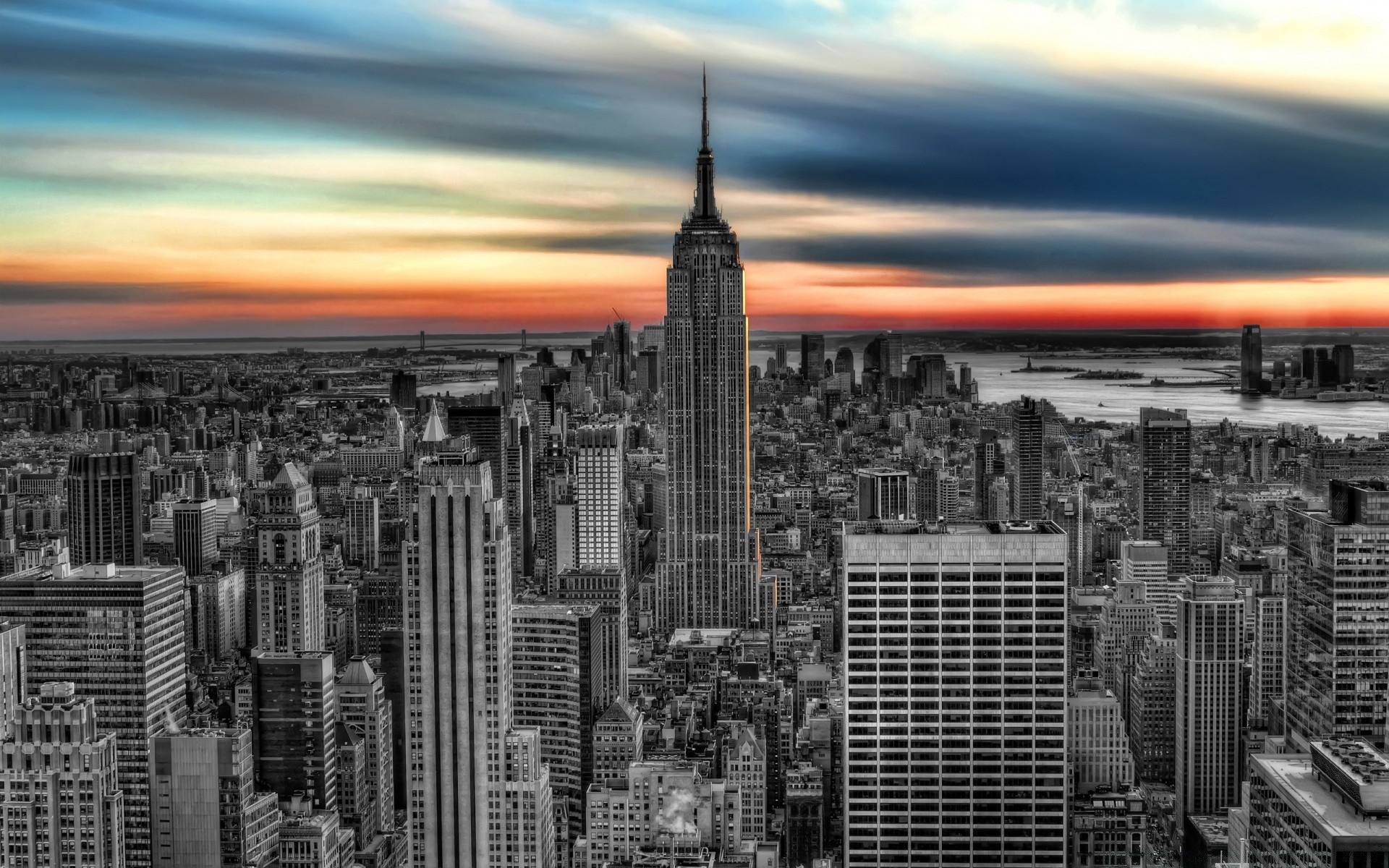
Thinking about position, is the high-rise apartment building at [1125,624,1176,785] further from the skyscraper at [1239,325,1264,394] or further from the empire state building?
the empire state building

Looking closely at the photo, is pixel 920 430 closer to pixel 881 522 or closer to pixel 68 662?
pixel 881 522

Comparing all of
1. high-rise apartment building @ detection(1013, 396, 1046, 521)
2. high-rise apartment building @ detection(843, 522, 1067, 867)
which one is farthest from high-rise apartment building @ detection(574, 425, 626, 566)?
high-rise apartment building @ detection(843, 522, 1067, 867)

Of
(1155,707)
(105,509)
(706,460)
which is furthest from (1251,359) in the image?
(706,460)

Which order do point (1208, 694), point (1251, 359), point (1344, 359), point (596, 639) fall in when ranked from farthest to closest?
1. point (596, 639)
2. point (1208, 694)
3. point (1251, 359)
4. point (1344, 359)

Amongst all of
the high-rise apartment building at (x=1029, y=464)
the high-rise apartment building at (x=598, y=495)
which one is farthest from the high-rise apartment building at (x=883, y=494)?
the high-rise apartment building at (x=598, y=495)

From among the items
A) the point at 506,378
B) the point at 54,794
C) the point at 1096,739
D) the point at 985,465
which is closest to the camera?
the point at 54,794

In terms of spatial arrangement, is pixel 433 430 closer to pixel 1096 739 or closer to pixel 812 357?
pixel 812 357
